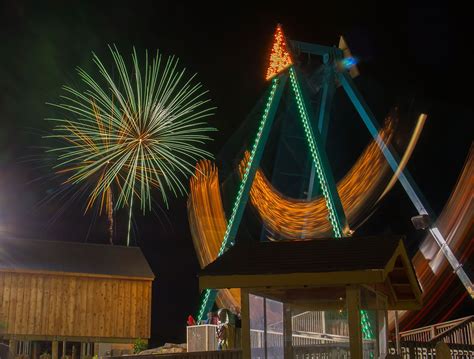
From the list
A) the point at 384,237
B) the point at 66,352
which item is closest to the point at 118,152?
the point at 66,352

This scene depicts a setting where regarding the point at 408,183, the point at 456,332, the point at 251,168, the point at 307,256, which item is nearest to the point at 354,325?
the point at 307,256

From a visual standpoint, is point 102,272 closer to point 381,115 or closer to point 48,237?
point 48,237

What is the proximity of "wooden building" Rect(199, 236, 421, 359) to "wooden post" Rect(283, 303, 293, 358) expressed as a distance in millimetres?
16

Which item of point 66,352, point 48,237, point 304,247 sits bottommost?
point 66,352

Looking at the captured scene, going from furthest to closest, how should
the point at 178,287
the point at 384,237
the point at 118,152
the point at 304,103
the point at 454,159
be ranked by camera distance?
the point at 178,287
the point at 454,159
the point at 304,103
the point at 118,152
the point at 384,237

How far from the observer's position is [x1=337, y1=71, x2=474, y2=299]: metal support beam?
19.8 m

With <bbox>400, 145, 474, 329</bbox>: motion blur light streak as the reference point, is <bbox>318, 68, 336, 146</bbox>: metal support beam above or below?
A: above

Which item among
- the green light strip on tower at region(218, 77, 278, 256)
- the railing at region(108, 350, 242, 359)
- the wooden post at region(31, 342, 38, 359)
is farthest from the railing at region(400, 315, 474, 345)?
the wooden post at region(31, 342, 38, 359)

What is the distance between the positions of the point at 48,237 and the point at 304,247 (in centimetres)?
2661

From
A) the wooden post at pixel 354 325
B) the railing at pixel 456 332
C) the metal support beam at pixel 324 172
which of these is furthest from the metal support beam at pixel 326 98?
the wooden post at pixel 354 325

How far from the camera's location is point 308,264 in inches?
367

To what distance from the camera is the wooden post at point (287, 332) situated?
10469mm

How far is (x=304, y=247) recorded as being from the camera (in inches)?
399

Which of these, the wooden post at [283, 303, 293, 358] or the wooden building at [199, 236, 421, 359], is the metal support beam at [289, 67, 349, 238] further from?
the wooden post at [283, 303, 293, 358]
